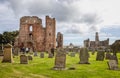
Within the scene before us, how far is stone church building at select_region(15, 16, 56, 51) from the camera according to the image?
8256 cm

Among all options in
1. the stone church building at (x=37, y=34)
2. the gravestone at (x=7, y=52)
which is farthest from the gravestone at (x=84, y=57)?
the stone church building at (x=37, y=34)

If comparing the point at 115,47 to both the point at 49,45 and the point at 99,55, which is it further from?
the point at 49,45

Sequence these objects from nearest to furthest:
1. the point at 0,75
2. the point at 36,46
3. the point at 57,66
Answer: the point at 0,75
the point at 57,66
the point at 36,46

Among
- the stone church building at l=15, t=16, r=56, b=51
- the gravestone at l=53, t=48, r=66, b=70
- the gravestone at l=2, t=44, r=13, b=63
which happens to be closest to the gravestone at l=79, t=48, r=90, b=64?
the gravestone at l=53, t=48, r=66, b=70

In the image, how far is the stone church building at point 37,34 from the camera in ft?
271

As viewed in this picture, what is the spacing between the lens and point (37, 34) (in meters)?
82.7

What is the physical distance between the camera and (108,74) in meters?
18.4

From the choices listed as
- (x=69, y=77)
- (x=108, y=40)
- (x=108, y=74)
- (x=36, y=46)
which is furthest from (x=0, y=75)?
(x=108, y=40)

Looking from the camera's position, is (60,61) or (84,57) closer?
(60,61)

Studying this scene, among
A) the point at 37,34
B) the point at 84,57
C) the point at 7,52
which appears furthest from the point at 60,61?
the point at 37,34

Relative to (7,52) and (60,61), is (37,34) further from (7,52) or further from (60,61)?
(60,61)

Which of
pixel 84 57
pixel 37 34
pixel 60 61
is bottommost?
pixel 60 61

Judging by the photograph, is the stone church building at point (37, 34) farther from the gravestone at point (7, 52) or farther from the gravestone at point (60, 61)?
the gravestone at point (60, 61)

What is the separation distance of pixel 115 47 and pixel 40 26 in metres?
56.0
